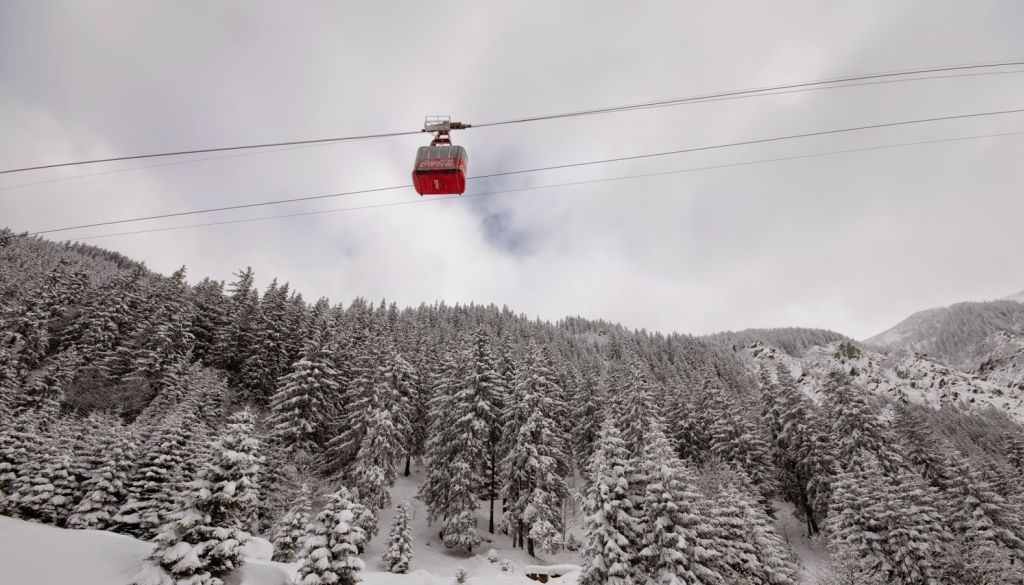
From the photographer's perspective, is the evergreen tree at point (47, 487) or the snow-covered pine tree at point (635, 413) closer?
the evergreen tree at point (47, 487)

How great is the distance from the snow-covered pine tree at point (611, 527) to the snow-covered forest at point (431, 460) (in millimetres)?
98

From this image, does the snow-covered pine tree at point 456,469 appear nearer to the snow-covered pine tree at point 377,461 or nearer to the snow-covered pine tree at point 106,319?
the snow-covered pine tree at point 377,461

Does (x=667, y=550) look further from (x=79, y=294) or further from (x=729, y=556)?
(x=79, y=294)

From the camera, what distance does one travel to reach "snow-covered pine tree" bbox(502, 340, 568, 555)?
29.9 metres

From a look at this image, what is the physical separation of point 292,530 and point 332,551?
8644 mm

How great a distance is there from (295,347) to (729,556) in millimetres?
50223

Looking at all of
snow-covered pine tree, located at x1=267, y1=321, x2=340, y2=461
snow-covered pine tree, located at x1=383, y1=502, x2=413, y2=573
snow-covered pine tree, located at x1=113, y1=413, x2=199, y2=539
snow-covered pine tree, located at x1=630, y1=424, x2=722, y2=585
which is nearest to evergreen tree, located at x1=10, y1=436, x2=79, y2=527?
snow-covered pine tree, located at x1=113, y1=413, x2=199, y2=539

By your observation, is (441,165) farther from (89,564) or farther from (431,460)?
(431,460)

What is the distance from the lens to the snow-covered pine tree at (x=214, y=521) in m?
14.4

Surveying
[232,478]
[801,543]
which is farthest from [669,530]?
[801,543]

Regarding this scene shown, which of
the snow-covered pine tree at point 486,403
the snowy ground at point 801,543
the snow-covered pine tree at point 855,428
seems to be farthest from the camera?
the snow-covered pine tree at point 855,428

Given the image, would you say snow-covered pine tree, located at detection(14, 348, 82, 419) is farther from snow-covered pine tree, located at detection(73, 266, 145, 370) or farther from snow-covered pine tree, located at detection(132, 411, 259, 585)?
snow-covered pine tree, located at detection(132, 411, 259, 585)

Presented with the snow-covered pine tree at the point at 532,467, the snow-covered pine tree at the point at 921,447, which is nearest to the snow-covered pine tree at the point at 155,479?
the snow-covered pine tree at the point at 532,467

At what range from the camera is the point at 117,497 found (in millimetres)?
22484
